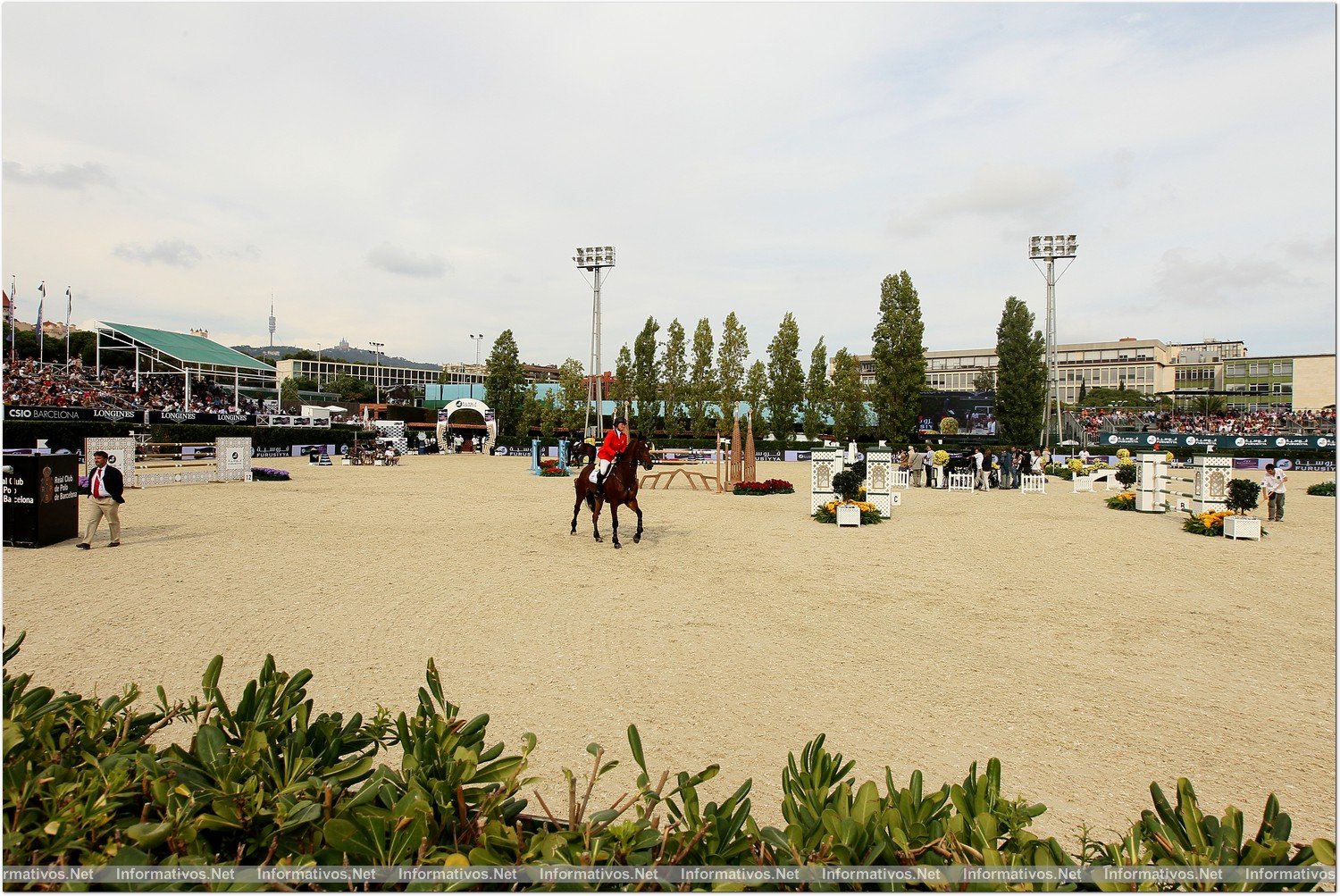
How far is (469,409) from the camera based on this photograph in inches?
2613

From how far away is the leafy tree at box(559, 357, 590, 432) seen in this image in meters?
60.9

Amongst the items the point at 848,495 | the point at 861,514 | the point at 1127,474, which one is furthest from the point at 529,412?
the point at 861,514

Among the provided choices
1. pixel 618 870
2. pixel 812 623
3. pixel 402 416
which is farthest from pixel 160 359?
pixel 618 870

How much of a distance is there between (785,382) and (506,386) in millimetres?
24502

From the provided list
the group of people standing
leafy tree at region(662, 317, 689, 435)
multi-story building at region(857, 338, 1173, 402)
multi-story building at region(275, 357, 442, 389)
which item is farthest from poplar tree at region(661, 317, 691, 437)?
multi-story building at region(275, 357, 442, 389)

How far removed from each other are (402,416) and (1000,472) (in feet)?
185

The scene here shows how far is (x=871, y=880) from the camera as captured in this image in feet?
6.39

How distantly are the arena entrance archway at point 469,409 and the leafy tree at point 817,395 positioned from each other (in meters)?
26.0

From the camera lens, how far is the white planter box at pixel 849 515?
15711 millimetres

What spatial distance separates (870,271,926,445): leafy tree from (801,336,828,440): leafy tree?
6.14 metres

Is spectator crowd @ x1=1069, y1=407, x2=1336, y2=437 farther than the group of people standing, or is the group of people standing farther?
spectator crowd @ x1=1069, y1=407, x2=1336, y2=437

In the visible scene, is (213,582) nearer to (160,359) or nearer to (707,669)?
(707,669)

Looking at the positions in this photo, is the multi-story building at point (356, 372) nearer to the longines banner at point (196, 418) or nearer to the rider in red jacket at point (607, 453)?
the longines banner at point (196, 418)

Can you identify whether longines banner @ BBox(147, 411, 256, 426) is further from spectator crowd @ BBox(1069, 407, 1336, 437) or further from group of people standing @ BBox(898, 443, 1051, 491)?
spectator crowd @ BBox(1069, 407, 1336, 437)
